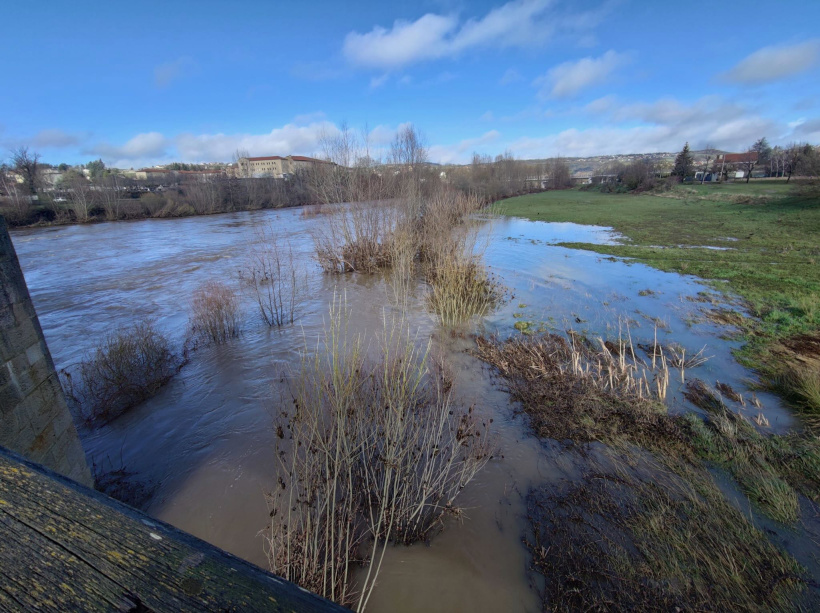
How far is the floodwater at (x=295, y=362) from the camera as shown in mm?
3475

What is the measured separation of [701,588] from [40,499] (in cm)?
421

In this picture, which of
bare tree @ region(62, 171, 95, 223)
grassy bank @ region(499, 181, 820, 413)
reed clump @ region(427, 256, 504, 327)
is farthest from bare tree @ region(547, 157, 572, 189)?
bare tree @ region(62, 171, 95, 223)

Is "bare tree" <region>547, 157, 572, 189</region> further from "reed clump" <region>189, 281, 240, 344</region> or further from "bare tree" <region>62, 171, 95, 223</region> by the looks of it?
"reed clump" <region>189, 281, 240, 344</region>

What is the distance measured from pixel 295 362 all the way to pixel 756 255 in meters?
17.7

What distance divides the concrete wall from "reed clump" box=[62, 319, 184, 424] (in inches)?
Answer: 98.8

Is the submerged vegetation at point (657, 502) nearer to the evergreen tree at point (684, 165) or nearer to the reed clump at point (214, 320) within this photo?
the reed clump at point (214, 320)

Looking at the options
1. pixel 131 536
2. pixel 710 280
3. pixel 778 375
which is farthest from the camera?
pixel 710 280

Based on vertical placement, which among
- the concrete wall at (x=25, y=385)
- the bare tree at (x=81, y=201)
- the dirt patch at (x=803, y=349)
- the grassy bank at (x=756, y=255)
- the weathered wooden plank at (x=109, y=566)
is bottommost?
the dirt patch at (x=803, y=349)

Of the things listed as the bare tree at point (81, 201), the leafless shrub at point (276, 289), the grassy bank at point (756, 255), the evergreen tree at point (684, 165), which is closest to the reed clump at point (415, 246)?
the leafless shrub at point (276, 289)

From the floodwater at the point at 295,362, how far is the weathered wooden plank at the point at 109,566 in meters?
3.15

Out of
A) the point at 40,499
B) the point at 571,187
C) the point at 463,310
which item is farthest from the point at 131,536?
the point at 571,187

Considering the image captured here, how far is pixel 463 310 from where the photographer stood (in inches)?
375

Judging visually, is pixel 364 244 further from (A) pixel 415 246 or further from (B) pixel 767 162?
(B) pixel 767 162

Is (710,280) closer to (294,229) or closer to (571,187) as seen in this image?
(294,229)
